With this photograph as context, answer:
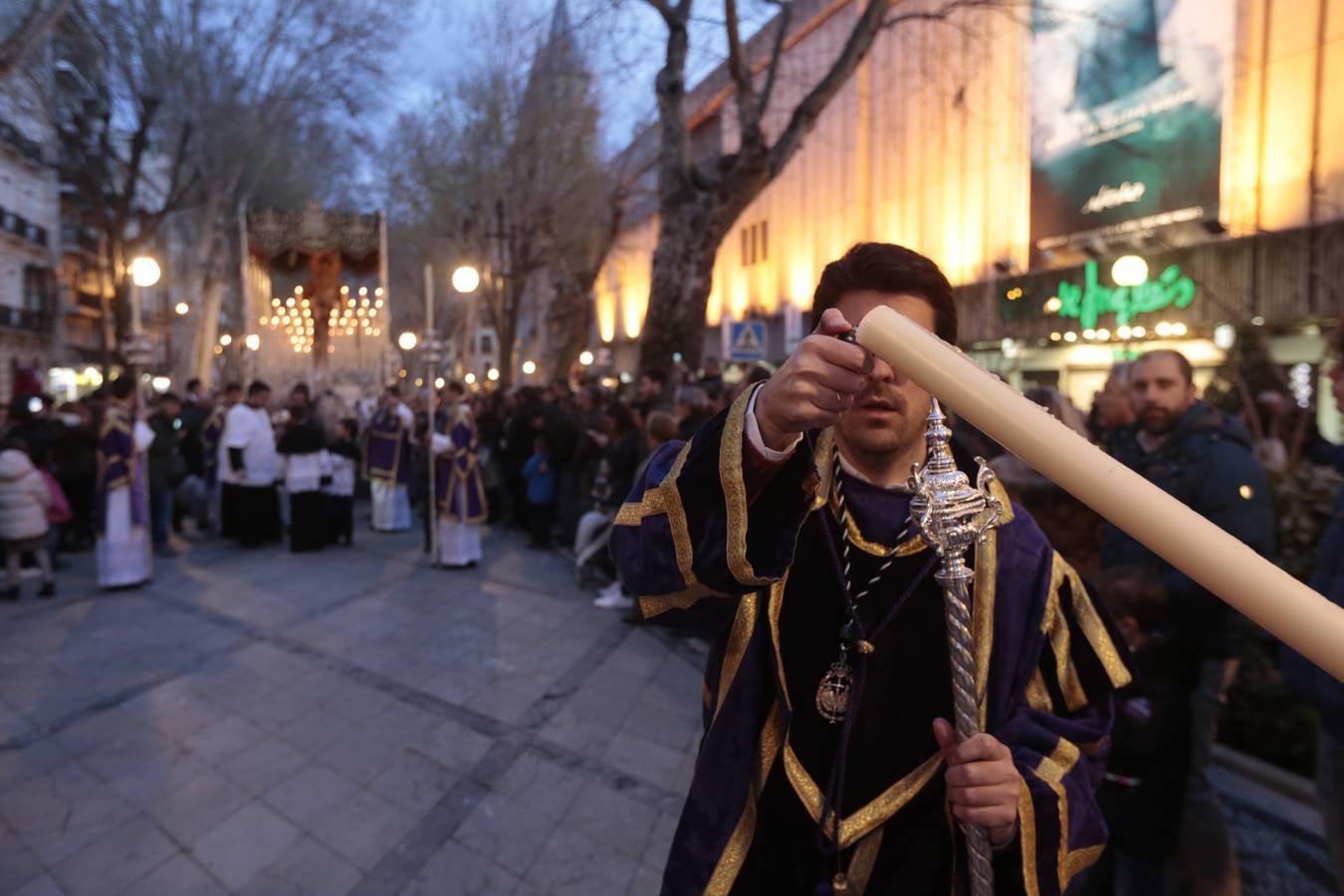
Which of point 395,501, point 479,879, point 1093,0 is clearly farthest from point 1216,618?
point 1093,0

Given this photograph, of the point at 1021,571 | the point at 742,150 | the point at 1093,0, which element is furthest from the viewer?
the point at 1093,0

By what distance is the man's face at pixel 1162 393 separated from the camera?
3.05 m

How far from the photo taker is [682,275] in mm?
9492

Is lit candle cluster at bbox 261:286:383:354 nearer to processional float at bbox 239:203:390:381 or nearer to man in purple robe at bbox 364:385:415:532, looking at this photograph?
processional float at bbox 239:203:390:381

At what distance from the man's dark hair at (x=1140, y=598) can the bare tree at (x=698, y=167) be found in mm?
7180

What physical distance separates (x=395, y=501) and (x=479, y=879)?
855 cm

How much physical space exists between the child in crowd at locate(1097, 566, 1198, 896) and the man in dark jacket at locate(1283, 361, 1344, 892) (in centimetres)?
36

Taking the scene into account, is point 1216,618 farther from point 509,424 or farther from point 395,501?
point 395,501

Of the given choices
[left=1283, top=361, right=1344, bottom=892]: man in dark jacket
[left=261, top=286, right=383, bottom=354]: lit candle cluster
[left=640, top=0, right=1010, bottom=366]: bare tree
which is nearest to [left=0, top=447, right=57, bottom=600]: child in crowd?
[left=640, top=0, right=1010, bottom=366]: bare tree

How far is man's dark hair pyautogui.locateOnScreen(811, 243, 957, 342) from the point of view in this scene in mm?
1402

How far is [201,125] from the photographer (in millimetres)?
19531

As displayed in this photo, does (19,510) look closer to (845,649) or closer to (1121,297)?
(845,649)

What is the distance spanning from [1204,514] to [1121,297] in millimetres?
14159

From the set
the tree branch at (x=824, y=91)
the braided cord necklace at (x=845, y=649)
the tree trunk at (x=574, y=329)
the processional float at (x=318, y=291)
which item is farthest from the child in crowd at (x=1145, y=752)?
the tree trunk at (x=574, y=329)
